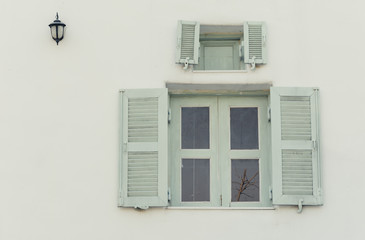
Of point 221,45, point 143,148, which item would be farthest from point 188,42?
point 143,148

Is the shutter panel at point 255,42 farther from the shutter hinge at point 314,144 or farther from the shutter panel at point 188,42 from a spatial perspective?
the shutter hinge at point 314,144

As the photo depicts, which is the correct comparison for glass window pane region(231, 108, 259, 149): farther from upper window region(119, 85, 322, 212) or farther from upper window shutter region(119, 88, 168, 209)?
upper window shutter region(119, 88, 168, 209)

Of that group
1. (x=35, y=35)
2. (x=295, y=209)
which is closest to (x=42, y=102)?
(x=35, y=35)

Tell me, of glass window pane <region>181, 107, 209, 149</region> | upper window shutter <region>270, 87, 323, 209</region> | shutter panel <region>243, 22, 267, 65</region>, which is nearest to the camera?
upper window shutter <region>270, 87, 323, 209</region>

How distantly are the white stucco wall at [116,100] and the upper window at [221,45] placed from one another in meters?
0.10

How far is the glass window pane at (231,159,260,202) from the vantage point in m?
9.38

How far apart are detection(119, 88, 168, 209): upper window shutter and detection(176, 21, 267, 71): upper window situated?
1.67ft

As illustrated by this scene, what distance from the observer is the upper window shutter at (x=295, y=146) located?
29.7 feet

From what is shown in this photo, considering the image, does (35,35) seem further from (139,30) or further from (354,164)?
(354,164)

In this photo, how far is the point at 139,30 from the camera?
944 cm

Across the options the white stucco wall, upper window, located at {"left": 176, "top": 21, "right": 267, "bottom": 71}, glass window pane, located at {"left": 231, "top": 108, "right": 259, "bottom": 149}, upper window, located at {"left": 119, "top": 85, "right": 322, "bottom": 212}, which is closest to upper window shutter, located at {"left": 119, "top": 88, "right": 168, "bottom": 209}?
upper window, located at {"left": 119, "top": 85, "right": 322, "bottom": 212}

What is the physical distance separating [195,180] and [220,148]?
418 mm

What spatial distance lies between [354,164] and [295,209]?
0.75 m

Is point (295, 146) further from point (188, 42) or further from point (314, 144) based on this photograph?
point (188, 42)
